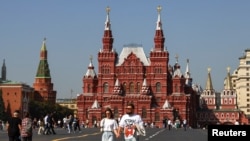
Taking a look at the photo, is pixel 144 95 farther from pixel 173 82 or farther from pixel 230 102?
pixel 230 102

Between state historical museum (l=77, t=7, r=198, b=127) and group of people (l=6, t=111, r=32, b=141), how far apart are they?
352ft

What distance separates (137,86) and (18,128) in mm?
112462

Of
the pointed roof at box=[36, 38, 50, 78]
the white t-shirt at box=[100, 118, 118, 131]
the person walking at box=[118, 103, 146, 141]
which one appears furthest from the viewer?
the pointed roof at box=[36, 38, 50, 78]

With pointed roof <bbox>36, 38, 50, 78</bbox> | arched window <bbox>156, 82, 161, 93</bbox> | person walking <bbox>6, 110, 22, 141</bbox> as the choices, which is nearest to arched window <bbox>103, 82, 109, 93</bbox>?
arched window <bbox>156, 82, 161, 93</bbox>

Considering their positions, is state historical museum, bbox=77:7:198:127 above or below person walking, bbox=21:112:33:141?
above

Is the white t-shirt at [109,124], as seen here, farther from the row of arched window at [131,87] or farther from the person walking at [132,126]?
the row of arched window at [131,87]

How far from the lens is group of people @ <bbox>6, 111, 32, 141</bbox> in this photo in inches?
726

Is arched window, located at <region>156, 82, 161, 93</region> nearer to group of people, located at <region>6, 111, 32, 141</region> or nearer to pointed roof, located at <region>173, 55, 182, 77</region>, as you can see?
pointed roof, located at <region>173, 55, 182, 77</region>

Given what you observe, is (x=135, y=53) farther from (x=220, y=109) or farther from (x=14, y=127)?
(x=14, y=127)

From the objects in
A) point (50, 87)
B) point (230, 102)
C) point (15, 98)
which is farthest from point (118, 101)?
point (230, 102)

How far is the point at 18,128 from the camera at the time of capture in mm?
18562

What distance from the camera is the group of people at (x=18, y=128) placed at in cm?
1844

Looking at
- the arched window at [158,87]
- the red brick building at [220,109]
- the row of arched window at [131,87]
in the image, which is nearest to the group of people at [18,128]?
the arched window at [158,87]

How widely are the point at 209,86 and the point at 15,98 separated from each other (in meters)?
72.6
